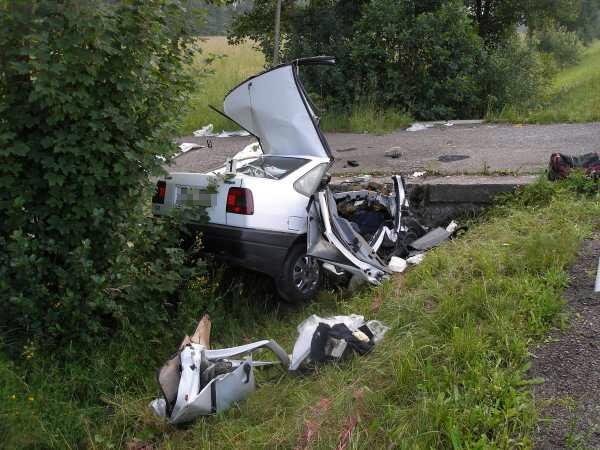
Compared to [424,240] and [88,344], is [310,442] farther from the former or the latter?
[424,240]

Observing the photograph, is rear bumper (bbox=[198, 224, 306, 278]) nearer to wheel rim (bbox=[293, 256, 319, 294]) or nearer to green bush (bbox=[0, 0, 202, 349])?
wheel rim (bbox=[293, 256, 319, 294])

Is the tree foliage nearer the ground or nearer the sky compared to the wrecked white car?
nearer the sky

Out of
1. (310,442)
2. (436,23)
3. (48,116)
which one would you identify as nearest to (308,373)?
(310,442)

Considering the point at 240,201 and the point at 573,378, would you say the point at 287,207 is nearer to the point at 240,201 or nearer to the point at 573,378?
the point at 240,201

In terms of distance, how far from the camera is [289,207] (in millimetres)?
5246

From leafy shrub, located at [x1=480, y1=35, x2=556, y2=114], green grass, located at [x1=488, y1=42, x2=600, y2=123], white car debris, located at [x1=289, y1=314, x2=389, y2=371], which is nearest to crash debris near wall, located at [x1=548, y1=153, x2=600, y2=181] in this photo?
white car debris, located at [x1=289, y1=314, x2=389, y2=371]

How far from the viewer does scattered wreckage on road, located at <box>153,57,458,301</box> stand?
5.05 meters

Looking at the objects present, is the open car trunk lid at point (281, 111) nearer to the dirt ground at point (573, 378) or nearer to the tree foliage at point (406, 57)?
the dirt ground at point (573, 378)

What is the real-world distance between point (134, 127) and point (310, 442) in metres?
2.47

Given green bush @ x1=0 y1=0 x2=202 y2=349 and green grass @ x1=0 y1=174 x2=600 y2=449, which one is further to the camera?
green bush @ x1=0 y1=0 x2=202 y2=349

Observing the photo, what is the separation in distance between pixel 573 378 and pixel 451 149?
20.6 ft

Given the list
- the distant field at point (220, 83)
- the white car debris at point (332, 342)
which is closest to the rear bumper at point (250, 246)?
the white car debris at point (332, 342)

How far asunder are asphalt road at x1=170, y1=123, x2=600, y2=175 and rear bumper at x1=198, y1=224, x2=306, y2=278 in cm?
168

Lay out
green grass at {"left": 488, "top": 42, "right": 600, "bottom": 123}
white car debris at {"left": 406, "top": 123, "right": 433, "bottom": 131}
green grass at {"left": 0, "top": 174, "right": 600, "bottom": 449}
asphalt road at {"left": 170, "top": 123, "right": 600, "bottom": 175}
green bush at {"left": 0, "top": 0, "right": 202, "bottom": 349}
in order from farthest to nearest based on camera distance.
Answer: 1. white car debris at {"left": 406, "top": 123, "right": 433, "bottom": 131}
2. green grass at {"left": 488, "top": 42, "right": 600, "bottom": 123}
3. asphalt road at {"left": 170, "top": 123, "right": 600, "bottom": 175}
4. green bush at {"left": 0, "top": 0, "right": 202, "bottom": 349}
5. green grass at {"left": 0, "top": 174, "right": 600, "bottom": 449}
